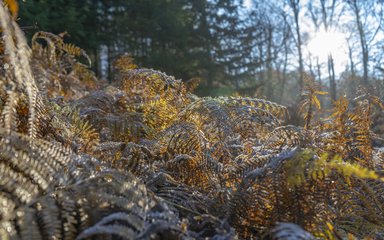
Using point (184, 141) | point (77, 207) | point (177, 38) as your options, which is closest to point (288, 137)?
point (184, 141)

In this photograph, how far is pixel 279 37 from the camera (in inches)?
1249

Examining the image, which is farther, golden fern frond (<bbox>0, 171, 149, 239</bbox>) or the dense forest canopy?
the dense forest canopy

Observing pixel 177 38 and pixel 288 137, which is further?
pixel 177 38

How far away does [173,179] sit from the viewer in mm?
1630

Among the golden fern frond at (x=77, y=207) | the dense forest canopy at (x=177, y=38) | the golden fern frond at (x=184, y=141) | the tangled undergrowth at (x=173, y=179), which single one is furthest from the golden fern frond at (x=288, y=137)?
the dense forest canopy at (x=177, y=38)

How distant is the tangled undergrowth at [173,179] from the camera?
3.57ft

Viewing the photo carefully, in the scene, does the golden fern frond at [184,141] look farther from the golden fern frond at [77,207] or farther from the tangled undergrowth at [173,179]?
the golden fern frond at [77,207]

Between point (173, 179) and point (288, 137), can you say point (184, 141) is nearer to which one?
point (173, 179)

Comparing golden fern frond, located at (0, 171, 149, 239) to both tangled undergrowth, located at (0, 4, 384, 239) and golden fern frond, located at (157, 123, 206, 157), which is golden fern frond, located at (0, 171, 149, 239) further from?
golden fern frond, located at (157, 123, 206, 157)

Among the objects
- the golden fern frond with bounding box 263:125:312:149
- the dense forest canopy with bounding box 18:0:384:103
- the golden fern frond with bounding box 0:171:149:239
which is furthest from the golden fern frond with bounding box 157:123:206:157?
the dense forest canopy with bounding box 18:0:384:103

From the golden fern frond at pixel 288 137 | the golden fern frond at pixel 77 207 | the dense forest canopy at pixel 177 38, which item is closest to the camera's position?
the golden fern frond at pixel 77 207

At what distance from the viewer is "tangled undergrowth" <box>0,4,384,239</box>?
1089 mm

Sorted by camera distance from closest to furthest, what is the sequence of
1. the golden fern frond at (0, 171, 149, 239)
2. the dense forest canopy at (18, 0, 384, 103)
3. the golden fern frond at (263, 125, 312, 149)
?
1. the golden fern frond at (0, 171, 149, 239)
2. the golden fern frond at (263, 125, 312, 149)
3. the dense forest canopy at (18, 0, 384, 103)

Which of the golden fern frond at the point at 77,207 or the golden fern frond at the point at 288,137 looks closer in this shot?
the golden fern frond at the point at 77,207
